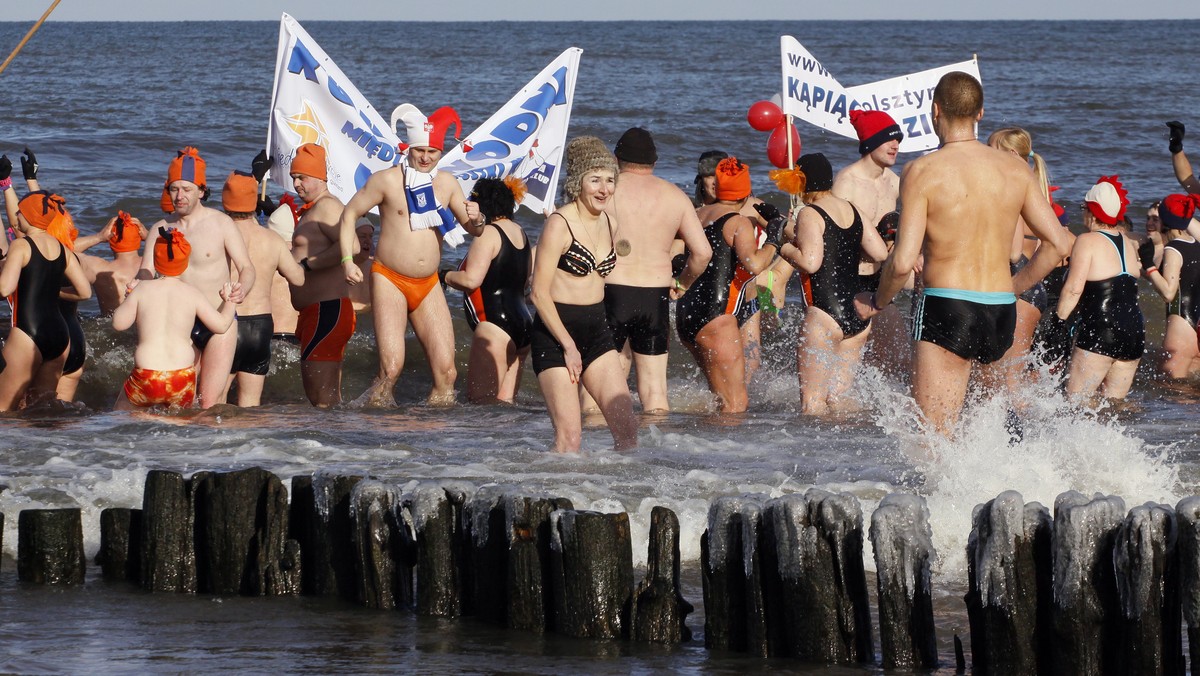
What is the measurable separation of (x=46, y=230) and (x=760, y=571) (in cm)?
596

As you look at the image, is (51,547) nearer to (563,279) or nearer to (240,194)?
(563,279)

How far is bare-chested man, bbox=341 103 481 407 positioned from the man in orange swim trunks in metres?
1.02

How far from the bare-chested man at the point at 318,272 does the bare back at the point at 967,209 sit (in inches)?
181

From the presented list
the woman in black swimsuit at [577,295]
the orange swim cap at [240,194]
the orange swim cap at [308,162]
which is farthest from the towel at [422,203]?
the woman in black swimsuit at [577,295]

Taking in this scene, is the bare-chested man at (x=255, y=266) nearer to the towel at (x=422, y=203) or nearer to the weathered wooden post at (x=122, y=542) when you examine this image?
the towel at (x=422, y=203)

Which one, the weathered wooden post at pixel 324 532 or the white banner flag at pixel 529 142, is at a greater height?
the white banner flag at pixel 529 142

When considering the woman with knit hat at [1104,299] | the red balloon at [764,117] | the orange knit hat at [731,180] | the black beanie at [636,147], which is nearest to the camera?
the black beanie at [636,147]

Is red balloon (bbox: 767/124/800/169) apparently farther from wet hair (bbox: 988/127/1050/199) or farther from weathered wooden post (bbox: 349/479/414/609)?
→ weathered wooden post (bbox: 349/479/414/609)

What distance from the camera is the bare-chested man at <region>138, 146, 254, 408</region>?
28.2 ft

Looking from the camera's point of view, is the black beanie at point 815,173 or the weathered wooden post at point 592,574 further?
the black beanie at point 815,173

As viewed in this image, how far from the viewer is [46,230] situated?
29.9 ft

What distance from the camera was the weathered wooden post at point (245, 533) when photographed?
5664mm

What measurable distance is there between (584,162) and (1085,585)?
314 cm

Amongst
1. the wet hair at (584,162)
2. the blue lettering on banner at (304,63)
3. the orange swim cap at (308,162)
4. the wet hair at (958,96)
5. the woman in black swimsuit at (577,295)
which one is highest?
the blue lettering on banner at (304,63)
